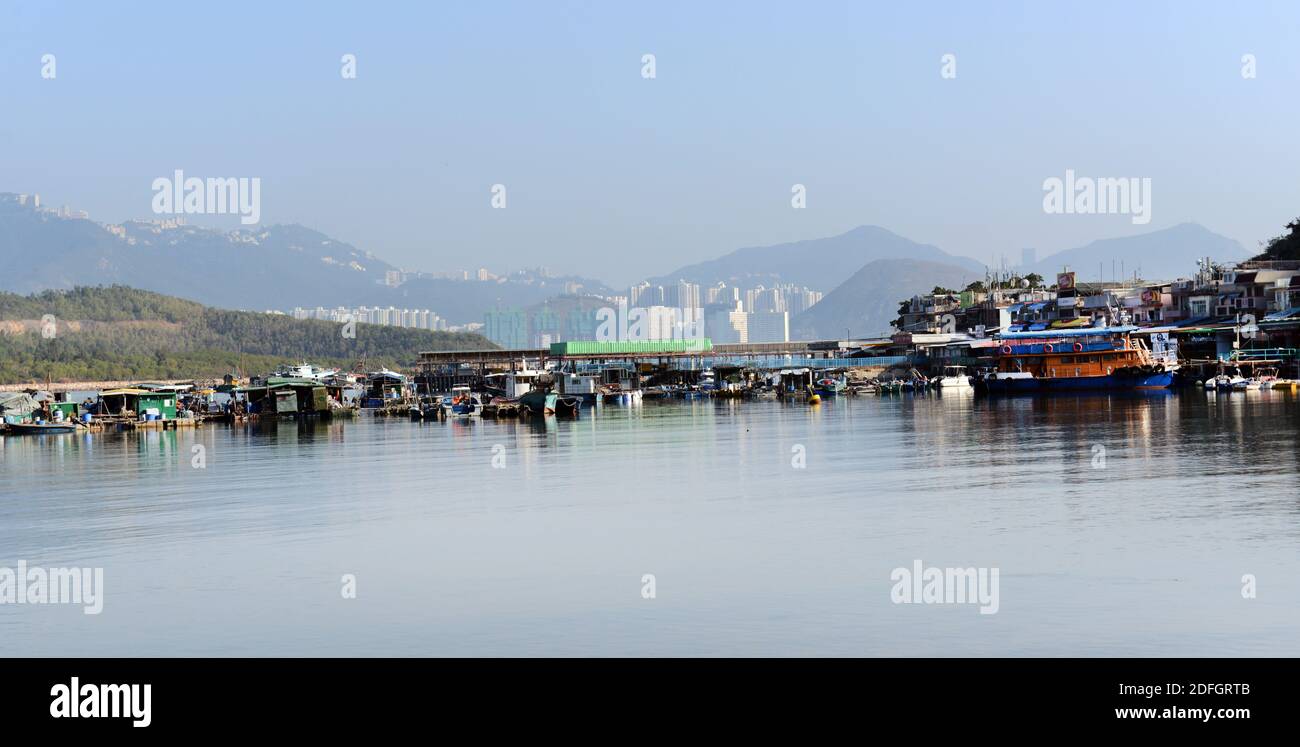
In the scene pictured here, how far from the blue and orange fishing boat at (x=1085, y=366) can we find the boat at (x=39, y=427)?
48.7 meters

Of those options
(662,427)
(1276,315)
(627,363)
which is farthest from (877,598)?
(627,363)

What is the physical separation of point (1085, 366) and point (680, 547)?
61.7m

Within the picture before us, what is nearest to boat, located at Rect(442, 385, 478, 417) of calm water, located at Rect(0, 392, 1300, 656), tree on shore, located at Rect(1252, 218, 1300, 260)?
calm water, located at Rect(0, 392, 1300, 656)

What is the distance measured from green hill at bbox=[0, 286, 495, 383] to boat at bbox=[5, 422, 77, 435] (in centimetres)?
8981

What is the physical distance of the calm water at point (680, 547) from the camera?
42.0 ft

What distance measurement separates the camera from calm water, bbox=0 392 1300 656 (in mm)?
12789

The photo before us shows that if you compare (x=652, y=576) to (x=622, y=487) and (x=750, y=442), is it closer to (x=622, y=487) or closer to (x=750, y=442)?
(x=622, y=487)

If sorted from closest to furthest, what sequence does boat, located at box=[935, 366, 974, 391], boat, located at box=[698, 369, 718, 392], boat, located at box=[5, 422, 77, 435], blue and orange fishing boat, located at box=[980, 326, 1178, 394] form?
boat, located at box=[5, 422, 77, 435]
blue and orange fishing boat, located at box=[980, 326, 1178, 394]
boat, located at box=[935, 366, 974, 391]
boat, located at box=[698, 369, 718, 392]

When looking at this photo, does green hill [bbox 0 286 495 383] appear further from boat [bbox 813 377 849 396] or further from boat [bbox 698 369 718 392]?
boat [bbox 813 377 849 396]

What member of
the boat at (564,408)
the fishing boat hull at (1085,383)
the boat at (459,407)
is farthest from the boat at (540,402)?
the fishing boat hull at (1085,383)

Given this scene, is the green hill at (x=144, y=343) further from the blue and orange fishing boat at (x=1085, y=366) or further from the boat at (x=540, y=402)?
the blue and orange fishing boat at (x=1085, y=366)

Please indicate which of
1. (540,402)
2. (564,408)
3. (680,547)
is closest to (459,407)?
(540,402)

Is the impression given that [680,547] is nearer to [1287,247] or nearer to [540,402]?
[540,402]

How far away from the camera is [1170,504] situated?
20.6 m
